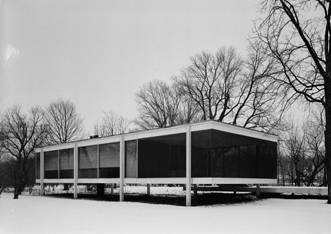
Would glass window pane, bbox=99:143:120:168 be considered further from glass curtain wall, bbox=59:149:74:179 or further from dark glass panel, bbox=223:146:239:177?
dark glass panel, bbox=223:146:239:177

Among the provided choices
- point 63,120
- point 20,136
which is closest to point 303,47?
point 20,136

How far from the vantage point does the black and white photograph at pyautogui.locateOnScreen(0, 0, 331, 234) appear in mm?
10609

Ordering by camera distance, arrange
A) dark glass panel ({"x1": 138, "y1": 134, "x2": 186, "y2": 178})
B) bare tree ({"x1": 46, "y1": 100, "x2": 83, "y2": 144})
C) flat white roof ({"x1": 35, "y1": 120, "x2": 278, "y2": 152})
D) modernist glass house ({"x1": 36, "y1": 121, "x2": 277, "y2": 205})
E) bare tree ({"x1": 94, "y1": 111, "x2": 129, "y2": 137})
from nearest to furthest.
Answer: flat white roof ({"x1": 35, "y1": 120, "x2": 278, "y2": 152})
modernist glass house ({"x1": 36, "y1": 121, "x2": 277, "y2": 205})
dark glass panel ({"x1": 138, "y1": 134, "x2": 186, "y2": 178})
bare tree ({"x1": 46, "y1": 100, "x2": 83, "y2": 144})
bare tree ({"x1": 94, "y1": 111, "x2": 129, "y2": 137})

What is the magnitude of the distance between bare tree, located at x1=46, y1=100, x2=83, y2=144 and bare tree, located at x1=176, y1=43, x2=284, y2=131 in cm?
1605

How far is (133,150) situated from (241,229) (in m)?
11.1

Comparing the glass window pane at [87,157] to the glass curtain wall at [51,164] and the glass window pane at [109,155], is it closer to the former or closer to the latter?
the glass window pane at [109,155]

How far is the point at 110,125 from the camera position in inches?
2217

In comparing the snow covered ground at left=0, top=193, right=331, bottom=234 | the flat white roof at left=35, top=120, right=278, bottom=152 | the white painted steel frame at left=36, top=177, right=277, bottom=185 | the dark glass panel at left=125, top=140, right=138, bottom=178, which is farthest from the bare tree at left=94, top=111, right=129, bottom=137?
the snow covered ground at left=0, top=193, right=331, bottom=234

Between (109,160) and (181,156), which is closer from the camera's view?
(181,156)

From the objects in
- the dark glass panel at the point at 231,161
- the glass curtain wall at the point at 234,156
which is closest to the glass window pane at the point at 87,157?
the glass curtain wall at the point at 234,156

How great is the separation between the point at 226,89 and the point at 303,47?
63.5 feet

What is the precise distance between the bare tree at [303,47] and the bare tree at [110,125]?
39.0 metres

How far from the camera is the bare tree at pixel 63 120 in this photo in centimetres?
4895

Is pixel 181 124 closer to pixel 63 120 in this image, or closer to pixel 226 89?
pixel 226 89
